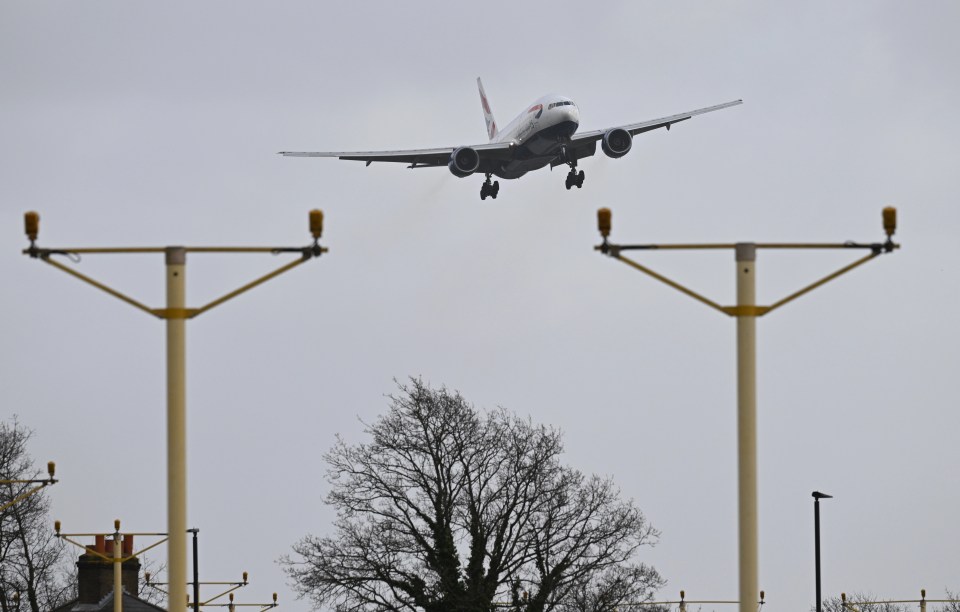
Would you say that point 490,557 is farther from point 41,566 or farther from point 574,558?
point 41,566

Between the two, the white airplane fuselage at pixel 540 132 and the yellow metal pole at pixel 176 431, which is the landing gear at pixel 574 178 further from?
the yellow metal pole at pixel 176 431

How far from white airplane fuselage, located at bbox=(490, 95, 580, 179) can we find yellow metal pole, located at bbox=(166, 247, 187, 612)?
53.9 m

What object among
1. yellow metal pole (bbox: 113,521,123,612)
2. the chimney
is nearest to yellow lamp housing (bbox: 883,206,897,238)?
yellow metal pole (bbox: 113,521,123,612)

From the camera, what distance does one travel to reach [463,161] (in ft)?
251

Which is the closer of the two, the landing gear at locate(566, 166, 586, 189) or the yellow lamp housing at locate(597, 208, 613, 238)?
the yellow lamp housing at locate(597, 208, 613, 238)

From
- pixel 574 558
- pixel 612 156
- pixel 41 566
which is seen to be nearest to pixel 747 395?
pixel 574 558

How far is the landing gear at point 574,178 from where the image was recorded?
8000 cm

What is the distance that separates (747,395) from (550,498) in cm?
3476

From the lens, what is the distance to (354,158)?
262 ft

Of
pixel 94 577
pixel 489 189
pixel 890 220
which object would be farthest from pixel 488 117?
pixel 890 220

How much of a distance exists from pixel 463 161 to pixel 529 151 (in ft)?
11.8

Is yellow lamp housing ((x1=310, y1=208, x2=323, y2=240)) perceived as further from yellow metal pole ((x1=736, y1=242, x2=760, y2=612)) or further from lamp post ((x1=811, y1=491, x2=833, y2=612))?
lamp post ((x1=811, y1=491, x2=833, y2=612))

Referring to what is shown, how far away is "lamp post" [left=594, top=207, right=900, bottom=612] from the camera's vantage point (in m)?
22.8

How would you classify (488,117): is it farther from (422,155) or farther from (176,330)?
(176,330)
